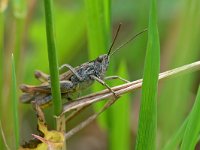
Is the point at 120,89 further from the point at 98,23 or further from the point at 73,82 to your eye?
the point at 73,82

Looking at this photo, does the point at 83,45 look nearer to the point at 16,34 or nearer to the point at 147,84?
the point at 16,34

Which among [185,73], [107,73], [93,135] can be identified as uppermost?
[185,73]

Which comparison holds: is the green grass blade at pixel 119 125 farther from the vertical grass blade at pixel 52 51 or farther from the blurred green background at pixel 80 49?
the vertical grass blade at pixel 52 51

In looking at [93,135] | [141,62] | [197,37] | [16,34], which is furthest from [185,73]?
[93,135]

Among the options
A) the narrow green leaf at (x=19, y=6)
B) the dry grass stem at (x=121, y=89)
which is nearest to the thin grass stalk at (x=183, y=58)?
the dry grass stem at (x=121, y=89)

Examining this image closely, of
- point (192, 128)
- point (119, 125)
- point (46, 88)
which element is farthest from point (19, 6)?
point (192, 128)
